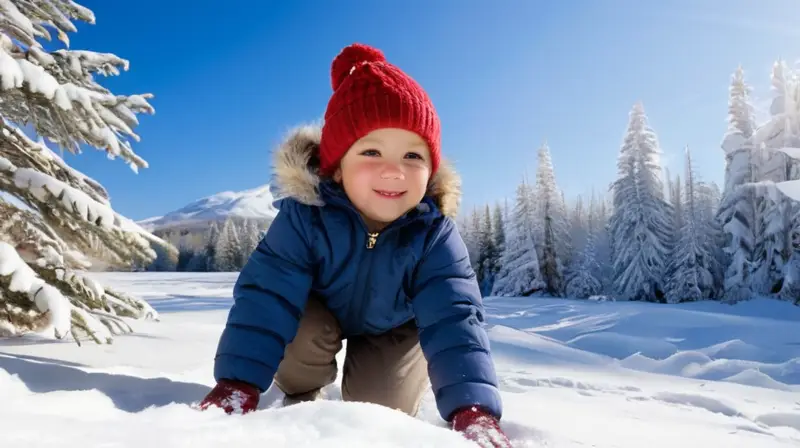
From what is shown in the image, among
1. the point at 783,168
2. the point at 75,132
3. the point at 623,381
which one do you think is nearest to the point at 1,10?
the point at 75,132

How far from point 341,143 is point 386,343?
1.00 metres

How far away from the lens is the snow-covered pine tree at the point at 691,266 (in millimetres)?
23906

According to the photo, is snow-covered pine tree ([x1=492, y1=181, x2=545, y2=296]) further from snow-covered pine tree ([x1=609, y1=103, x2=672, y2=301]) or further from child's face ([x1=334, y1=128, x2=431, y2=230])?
child's face ([x1=334, y1=128, x2=431, y2=230])

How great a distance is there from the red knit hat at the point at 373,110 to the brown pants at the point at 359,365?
2.40ft

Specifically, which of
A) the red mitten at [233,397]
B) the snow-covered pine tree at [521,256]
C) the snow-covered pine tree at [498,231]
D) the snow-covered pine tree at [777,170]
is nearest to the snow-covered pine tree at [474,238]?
the snow-covered pine tree at [498,231]

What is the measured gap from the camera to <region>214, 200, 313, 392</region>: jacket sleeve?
1.69 metres

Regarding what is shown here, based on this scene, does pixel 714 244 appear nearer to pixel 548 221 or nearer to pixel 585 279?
pixel 585 279

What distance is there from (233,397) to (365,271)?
2.51 ft

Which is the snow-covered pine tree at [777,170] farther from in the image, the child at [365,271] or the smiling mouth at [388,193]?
the smiling mouth at [388,193]

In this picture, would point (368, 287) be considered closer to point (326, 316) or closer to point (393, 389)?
point (326, 316)

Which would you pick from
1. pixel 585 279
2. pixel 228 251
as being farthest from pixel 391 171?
pixel 228 251

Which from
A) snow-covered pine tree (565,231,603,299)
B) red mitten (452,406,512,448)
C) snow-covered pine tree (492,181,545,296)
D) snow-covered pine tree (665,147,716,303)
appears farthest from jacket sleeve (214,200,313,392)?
snow-covered pine tree (565,231,603,299)

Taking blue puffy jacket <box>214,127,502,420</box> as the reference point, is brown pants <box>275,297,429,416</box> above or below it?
below

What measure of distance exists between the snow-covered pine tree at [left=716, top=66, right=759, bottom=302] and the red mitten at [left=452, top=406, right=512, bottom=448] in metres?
24.2
